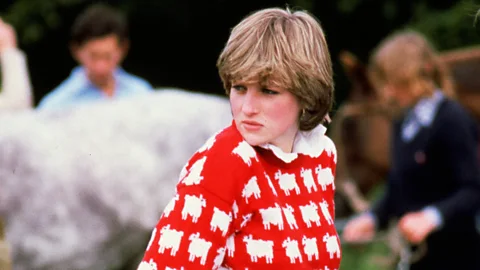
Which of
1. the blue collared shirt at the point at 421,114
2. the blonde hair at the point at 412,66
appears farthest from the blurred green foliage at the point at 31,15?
the blue collared shirt at the point at 421,114

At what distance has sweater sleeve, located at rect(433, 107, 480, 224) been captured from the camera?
3.11m

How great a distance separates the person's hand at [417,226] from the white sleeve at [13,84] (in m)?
1.41

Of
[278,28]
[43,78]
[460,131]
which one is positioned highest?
[278,28]

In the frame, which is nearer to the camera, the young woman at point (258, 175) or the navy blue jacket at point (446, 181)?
the young woman at point (258, 175)

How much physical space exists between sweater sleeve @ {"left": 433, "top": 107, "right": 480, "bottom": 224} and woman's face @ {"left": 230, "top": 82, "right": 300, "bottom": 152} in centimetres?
173

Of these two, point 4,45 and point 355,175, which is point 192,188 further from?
point 355,175

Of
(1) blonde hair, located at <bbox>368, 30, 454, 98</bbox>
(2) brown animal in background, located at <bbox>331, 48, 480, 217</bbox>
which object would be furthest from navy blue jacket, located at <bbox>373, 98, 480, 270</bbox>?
→ (2) brown animal in background, located at <bbox>331, 48, 480, 217</bbox>

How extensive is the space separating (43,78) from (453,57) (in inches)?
158

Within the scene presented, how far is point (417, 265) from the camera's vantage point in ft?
10.9

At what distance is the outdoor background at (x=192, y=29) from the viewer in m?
7.47

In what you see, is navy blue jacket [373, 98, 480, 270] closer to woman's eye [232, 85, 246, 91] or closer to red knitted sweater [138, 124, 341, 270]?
red knitted sweater [138, 124, 341, 270]

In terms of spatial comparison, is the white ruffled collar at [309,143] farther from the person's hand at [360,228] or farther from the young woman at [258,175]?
the person's hand at [360,228]

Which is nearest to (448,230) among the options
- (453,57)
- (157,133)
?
(157,133)

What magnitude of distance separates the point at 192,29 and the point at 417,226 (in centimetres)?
532
